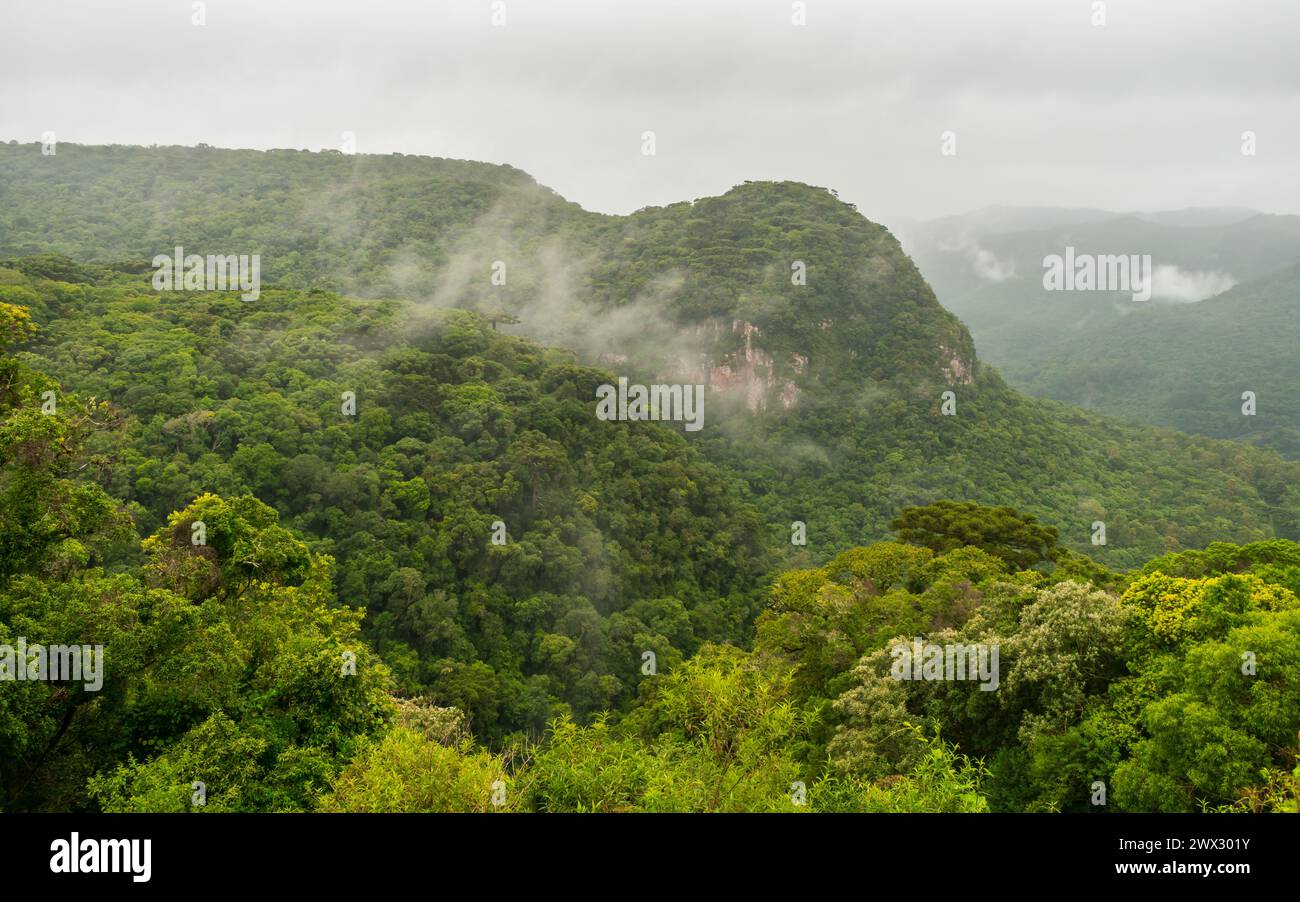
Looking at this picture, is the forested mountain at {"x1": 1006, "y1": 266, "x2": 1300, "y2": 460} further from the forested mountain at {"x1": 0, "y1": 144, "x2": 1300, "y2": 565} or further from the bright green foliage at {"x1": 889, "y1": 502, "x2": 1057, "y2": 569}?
the bright green foliage at {"x1": 889, "y1": 502, "x2": 1057, "y2": 569}

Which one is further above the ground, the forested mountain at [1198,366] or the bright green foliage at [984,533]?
the forested mountain at [1198,366]

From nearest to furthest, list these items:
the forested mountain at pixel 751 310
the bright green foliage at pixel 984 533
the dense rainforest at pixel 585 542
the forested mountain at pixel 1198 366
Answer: the dense rainforest at pixel 585 542 < the bright green foliage at pixel 984 533 < the forested mountain at pixel 751 310 < the forested mountain at pixel 1198 366

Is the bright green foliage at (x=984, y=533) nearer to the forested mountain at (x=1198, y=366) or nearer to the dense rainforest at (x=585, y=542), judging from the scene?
the dense rainforest at (x=585, y=542)

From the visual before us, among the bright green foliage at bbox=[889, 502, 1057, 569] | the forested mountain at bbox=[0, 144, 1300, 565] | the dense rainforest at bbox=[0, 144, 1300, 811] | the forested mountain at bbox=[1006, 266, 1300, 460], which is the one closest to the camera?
the dense rainforest at bbox=[0, 144, 1300, 811]

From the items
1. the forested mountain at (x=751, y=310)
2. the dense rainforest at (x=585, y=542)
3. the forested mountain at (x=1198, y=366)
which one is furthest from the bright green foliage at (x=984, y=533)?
the forested mountain at (x=1198, y=366)

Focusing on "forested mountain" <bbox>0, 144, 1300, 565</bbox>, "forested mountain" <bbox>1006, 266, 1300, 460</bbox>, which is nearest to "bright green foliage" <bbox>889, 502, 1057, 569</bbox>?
"forested mountain" <bbox>0, 144, 1300, 565</bbox>

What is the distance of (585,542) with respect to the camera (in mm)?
41031

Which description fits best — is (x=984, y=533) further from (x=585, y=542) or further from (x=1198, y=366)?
(x=1198, y=366)

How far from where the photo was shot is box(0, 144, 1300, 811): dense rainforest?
38.1 ft

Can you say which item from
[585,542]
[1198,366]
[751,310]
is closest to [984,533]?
[585,542]

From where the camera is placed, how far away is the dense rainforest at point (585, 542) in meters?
11.6

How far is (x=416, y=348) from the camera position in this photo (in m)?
52.4

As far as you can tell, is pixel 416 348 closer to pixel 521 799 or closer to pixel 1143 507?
pixel 521 799

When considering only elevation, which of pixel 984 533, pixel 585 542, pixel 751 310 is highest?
pixel 751 310
